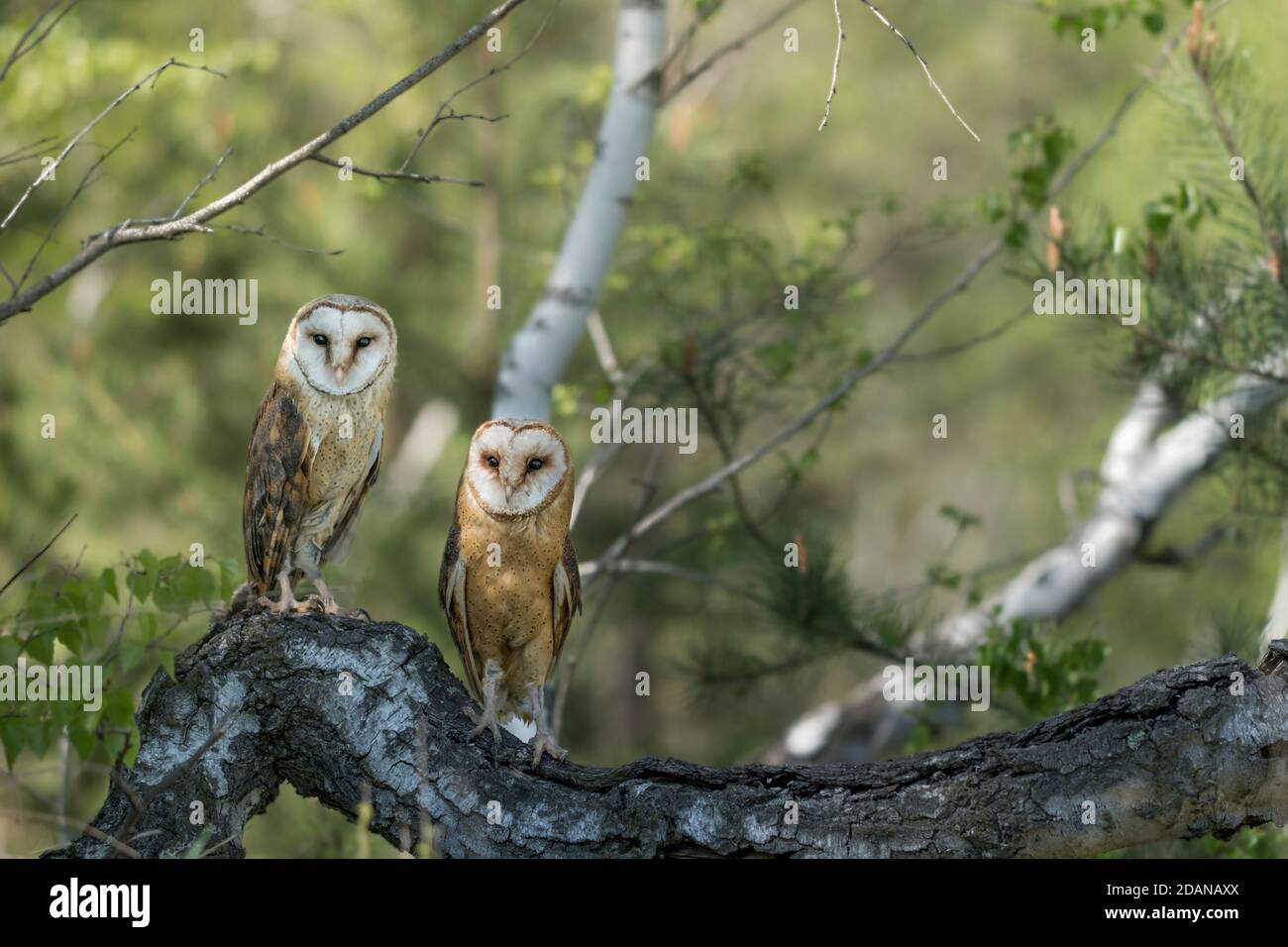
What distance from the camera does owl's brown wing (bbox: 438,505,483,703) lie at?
416 centimetres

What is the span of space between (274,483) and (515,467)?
0.80 m

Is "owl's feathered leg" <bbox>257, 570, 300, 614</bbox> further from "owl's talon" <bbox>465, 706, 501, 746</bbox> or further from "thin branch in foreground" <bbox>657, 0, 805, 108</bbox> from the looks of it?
"thin branch in foreground" <bbox>657, 0, 805, 108</bbox>

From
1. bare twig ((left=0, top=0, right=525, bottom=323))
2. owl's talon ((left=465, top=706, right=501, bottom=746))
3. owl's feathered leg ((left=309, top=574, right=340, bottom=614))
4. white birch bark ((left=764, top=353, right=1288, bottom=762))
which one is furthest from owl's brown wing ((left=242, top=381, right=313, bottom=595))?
white birch bark ((left=764, top=353, right=1288, bottom=762))

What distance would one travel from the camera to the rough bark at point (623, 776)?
298 centimetres

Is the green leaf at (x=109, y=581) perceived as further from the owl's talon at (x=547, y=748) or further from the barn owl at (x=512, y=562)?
the owl's talon at (x=547, y=748)

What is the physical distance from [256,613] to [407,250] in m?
10.1

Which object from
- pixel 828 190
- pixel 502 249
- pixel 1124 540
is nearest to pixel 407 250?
pixel 502 249

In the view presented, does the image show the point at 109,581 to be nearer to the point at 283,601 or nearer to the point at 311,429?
the point at 283,601

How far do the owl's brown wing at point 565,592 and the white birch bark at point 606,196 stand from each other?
4.19 feet

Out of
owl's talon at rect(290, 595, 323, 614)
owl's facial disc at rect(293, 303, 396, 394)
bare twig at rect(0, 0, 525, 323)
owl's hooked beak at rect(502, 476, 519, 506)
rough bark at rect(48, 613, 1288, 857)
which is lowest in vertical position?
rough bark at rect(48, 613, 1288, 857)

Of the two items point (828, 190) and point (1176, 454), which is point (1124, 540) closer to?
point (1176, 454)

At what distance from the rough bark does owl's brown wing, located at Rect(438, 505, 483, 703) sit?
25.1 inches

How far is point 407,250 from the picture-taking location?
1334cm

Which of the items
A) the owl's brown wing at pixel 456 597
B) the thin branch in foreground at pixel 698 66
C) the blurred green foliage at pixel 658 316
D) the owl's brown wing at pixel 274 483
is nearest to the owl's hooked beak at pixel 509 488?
the owl's brown wing at pixel 456 597
